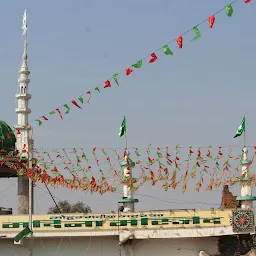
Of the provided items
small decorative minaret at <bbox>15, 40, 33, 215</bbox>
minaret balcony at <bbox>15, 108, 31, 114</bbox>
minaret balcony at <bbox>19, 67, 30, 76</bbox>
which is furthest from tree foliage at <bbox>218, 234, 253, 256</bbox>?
minaret balcony at <bbox>19, 67, 30, 76</bbox>

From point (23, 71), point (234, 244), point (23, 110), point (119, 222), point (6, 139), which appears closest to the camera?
point (234, 244)

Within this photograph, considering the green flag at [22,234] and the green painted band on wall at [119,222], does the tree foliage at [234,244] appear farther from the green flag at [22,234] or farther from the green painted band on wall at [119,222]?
the green flag at [22,234]

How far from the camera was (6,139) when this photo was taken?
153ft

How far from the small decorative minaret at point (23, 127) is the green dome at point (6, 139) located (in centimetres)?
54

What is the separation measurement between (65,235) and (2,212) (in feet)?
22.2

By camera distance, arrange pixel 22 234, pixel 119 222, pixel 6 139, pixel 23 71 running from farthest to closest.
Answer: pixel 23 71
pixel 6 139
pixel 119 222
pixel 22 234

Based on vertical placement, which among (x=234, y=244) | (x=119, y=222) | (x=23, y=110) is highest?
(x=23, y=110)

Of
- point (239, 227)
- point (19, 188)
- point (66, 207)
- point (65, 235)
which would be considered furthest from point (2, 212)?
point (66, 207)

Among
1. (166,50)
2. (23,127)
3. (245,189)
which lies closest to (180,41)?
(166,50)

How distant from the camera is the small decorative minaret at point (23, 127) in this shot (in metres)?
46.4

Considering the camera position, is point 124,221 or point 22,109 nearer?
point 124,221

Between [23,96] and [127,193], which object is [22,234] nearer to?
[127,193]

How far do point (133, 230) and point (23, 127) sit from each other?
13633 millimetres

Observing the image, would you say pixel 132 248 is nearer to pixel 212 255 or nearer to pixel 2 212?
pixel 212 255
